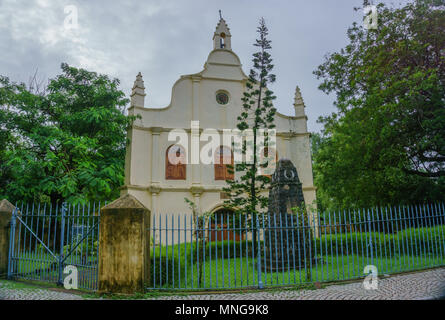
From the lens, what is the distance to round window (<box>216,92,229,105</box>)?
1847cm

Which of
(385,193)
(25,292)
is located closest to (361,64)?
(385,193)

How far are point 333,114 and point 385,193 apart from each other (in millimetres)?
4908

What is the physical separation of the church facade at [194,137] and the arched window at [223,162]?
5cm

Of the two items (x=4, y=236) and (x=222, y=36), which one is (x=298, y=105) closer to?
(x=222, y=36)

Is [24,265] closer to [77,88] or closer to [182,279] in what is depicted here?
[182,279]

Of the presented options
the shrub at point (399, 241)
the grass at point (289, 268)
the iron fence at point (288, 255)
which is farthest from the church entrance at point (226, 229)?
the shrub at point (399, 241)

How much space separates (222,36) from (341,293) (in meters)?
17.5

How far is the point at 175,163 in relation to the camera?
16938 millimetres

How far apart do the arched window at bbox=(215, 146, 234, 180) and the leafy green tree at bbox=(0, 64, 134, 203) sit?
196 inches

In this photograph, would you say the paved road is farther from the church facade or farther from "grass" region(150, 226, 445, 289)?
the church facade

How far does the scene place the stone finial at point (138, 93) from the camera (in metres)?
17.2

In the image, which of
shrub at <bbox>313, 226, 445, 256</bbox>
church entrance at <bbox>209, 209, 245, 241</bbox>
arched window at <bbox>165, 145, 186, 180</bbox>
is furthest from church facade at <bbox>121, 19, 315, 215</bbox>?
shrub at <bbox>313, 226, 445, 256</bbox>

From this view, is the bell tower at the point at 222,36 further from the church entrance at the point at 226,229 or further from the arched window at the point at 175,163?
the church entrance at the point at 226,229

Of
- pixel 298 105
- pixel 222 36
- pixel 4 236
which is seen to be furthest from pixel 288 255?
pixel 222 36
